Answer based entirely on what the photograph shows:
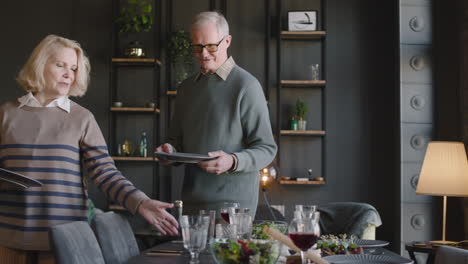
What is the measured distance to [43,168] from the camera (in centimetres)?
194

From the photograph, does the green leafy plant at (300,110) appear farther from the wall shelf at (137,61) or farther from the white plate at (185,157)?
the white plate at (185,157)

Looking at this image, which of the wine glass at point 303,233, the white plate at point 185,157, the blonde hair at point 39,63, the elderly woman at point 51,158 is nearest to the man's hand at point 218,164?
the white plate at point 185,157

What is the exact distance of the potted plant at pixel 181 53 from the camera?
19.5ft

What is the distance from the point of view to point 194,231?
181cm

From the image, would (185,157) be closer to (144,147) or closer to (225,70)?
(225,70)

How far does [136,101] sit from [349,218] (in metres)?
2.39

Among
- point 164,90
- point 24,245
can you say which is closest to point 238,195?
point 24,245

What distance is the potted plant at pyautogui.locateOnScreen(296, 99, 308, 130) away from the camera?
233 inches

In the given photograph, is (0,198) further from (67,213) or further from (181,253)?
(181,253)

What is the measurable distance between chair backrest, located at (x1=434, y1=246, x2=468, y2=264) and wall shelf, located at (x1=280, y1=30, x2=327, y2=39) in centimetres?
401

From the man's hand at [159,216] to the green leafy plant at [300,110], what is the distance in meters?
4.03

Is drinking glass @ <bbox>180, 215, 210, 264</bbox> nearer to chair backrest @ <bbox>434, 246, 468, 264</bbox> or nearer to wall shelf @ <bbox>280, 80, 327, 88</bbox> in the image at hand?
chair backrest @ <bbox>434, 246, 468, 264</bbox>

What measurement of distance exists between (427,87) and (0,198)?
14.3ft

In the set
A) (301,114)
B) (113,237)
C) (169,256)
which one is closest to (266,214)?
(301,114)
